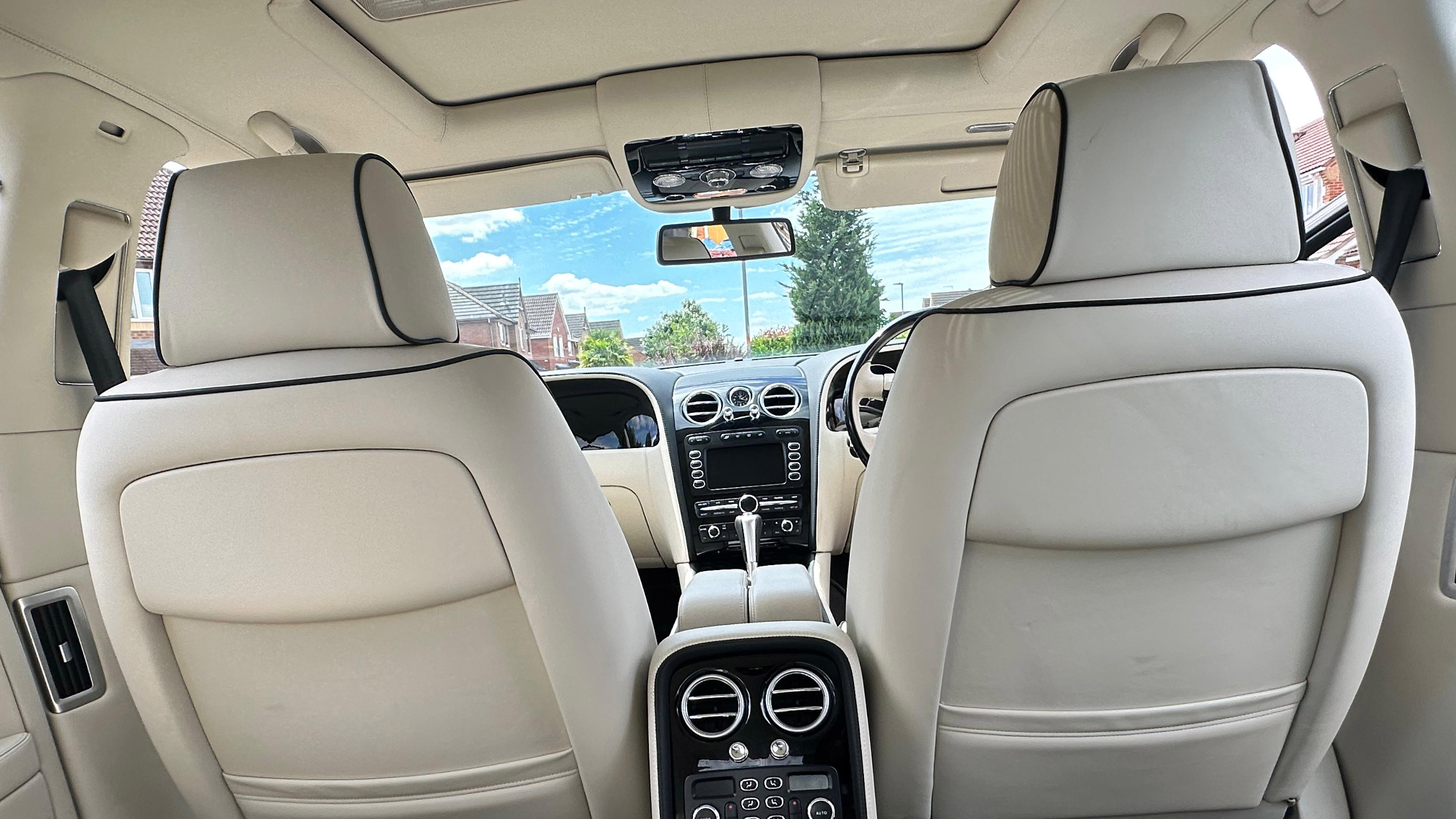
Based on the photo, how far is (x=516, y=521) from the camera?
119 cm

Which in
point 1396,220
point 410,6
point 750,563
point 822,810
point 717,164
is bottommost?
point 822,810

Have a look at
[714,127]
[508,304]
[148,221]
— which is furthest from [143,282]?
[508,304]

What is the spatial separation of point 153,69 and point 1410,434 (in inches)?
101

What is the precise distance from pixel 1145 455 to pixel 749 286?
300 cm

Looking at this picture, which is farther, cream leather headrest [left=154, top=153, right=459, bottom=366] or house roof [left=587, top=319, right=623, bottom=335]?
house roof [left=587, top=319, right=623, bottom=335]

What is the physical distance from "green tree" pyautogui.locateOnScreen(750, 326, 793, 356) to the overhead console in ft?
3.15

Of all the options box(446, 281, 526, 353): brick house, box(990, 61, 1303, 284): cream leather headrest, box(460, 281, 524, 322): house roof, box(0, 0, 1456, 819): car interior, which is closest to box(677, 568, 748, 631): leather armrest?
box(0, 0, 1456, 819): car interior

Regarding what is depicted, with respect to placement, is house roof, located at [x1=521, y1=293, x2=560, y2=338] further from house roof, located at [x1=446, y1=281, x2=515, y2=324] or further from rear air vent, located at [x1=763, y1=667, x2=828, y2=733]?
rear air vent, located at [x1=763, y1=667, x2=828, y2=733]

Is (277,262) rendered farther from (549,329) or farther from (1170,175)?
(549,329)

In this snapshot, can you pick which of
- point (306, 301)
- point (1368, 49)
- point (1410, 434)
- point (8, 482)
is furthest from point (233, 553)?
point (1368, 49)

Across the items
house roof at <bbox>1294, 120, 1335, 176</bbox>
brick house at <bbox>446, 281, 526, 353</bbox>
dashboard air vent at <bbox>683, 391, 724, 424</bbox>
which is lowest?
dashboard air vent at <bbox>683, 391, 724, 424</bbox>

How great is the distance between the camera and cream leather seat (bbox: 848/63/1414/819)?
1087 millimetres

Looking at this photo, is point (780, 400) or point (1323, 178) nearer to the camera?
point (1323, 178)

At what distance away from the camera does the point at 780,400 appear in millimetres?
3426
